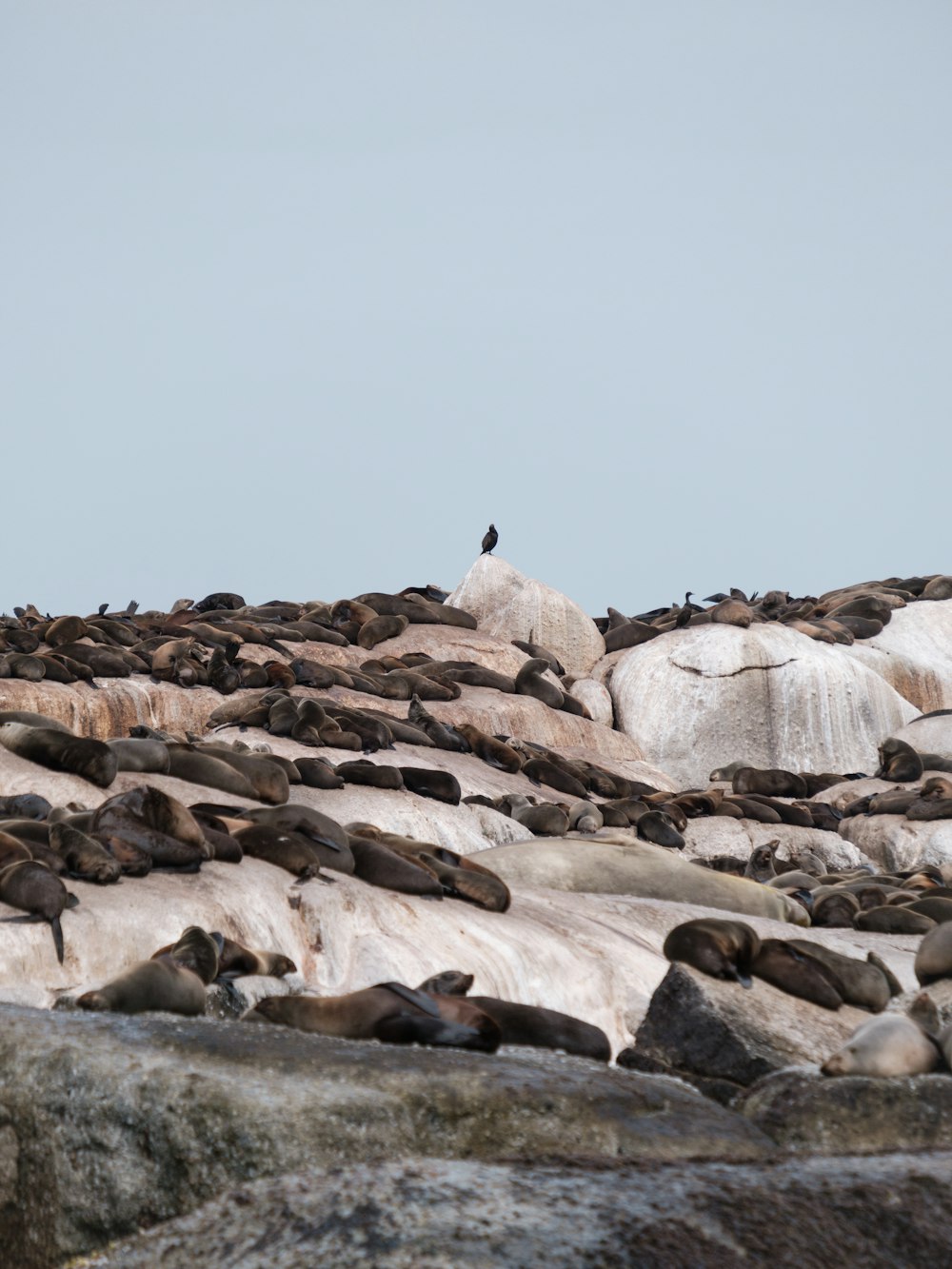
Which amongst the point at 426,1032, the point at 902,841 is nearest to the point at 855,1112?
the point at 426,1032

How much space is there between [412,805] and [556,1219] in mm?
10199

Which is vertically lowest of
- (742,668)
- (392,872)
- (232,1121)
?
(232,1121)

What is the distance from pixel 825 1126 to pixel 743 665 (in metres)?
20.0

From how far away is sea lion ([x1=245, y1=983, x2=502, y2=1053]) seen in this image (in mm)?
5105

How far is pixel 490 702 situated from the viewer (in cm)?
2059

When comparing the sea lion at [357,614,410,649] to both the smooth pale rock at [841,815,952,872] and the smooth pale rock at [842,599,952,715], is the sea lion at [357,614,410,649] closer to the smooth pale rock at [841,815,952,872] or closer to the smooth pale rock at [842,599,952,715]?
the smooth pale rock at [841,815,952,872]

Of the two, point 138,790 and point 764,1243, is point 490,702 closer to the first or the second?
point 138,790

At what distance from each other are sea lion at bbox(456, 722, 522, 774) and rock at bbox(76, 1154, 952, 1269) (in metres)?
13.7

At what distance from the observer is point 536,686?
21.8 m

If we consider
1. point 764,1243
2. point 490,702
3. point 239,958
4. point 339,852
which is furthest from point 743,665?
point 764,1243

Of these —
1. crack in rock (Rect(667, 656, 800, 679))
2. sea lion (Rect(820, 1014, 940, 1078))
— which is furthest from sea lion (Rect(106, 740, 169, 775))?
crack in rock (Rect(667, 656, 800, 679))

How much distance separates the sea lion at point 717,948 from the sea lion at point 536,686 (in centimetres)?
1434

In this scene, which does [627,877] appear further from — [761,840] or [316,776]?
[761,840]

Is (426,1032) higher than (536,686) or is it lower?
lower
